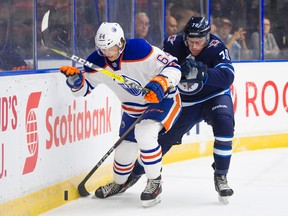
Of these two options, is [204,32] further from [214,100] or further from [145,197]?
[145,197]

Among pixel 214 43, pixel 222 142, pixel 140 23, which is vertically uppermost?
pixel 140 23

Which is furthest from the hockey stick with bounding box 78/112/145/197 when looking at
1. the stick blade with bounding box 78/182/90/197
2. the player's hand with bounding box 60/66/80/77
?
the player's hand with bounding box 60/66/80/77

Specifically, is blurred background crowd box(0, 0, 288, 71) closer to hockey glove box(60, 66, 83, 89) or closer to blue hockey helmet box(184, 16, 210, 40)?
hockey glove box(60, 66, 83, 89)

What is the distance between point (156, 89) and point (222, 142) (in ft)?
2.13

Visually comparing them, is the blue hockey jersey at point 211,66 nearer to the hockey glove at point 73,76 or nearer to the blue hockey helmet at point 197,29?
the blue hockey helmet at point 197,29

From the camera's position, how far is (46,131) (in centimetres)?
484

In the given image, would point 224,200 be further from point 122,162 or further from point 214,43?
point 214,43

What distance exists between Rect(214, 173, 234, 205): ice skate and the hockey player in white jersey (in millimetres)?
352

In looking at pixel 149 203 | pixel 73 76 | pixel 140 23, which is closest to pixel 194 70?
pixel 73 76

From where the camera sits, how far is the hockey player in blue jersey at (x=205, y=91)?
5031mm

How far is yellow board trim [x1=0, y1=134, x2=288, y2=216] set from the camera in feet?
15.0

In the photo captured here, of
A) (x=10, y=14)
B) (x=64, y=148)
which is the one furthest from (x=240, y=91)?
(x=10, y=14)

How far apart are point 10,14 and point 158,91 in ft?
2.78

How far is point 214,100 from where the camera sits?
5.25 m
